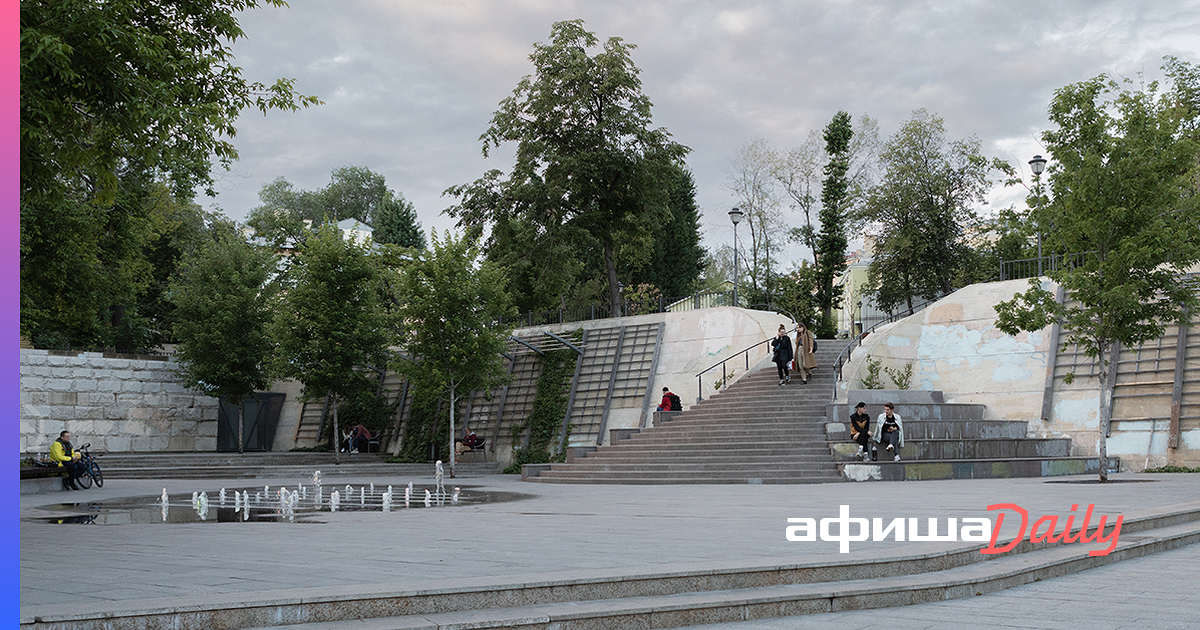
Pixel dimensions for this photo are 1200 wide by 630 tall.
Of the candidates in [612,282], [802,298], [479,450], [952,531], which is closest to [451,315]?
[479,450]

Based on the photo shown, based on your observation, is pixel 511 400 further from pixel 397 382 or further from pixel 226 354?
pixel 226 354

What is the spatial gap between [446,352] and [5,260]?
23.7m

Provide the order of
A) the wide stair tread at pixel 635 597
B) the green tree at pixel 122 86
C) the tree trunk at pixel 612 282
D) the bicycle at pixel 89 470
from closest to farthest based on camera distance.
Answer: the wide stair tread at pixel 635 597, the green tree at pixel 122 86, the bicycle at pixel 89 470, the tree trunk at pixel 612 282

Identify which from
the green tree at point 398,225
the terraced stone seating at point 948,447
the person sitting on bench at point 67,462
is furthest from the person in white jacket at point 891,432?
the green tree at point 398,225

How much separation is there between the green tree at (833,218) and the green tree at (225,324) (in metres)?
22.8

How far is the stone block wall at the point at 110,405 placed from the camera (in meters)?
31.1

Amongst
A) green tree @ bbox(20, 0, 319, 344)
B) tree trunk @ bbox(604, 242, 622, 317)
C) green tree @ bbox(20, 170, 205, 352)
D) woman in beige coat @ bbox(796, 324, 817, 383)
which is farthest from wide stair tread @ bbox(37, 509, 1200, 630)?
tree trunk @ bbox(604, 242, 622, 317)

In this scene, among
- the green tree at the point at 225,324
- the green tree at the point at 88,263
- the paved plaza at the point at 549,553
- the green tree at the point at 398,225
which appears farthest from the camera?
the green tree at the point at 398,225

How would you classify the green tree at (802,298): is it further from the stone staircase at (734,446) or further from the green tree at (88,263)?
the green tree at (88,263)

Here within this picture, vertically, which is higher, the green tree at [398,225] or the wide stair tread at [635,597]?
the green tree at [398,225]

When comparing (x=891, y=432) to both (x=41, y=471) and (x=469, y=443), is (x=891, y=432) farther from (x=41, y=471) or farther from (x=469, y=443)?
(x=41, y=471)

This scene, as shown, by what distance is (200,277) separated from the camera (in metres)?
34.5

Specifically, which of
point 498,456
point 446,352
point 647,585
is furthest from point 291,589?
point 498,456

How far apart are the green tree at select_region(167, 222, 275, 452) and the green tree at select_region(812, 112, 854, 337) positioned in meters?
22.8
